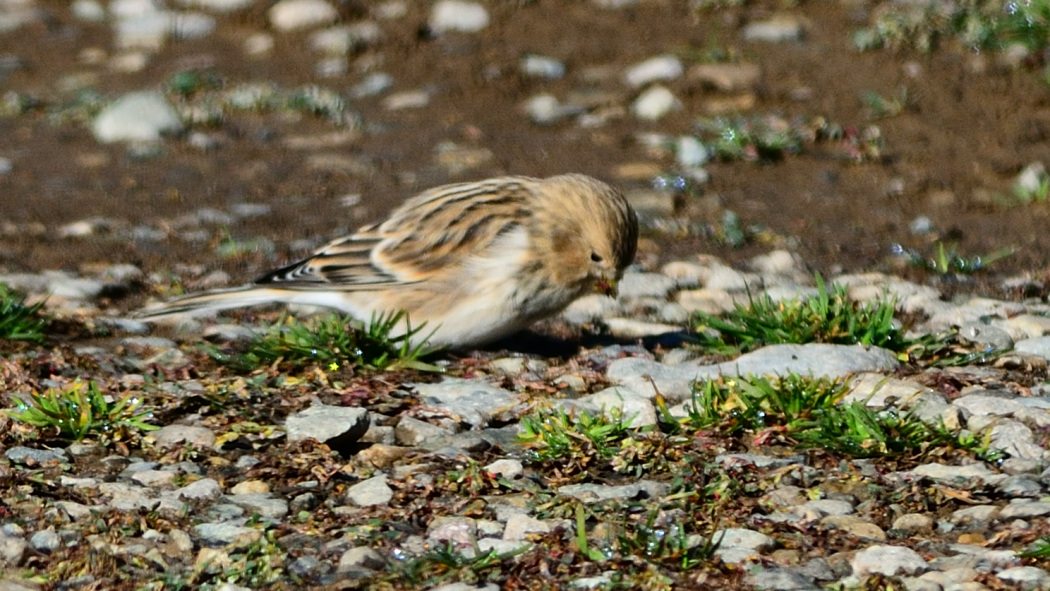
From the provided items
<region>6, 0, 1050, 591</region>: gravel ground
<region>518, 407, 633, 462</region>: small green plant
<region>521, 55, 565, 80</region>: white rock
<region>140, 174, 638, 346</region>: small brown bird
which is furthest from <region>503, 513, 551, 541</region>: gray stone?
<region>521, 55, 565, 80</region>: white rock

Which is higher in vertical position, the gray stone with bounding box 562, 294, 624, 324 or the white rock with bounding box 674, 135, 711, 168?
the white rock with bounding box 674, 135, 711, 168

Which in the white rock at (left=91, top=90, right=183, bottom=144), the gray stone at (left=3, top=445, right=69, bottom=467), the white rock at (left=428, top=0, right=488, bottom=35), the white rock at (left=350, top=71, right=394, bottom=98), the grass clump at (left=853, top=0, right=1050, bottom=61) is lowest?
the gray stone at (left=3, top=445, right=69, bottom=467)

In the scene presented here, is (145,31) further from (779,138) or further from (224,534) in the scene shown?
(224,534)

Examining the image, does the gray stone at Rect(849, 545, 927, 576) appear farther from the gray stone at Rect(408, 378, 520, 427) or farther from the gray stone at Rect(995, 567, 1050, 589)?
the gray stone at Rect(408, 378, 520, 427)

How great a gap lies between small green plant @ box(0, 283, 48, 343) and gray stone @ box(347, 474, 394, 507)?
206 cm

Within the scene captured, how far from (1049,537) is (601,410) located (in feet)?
5.42

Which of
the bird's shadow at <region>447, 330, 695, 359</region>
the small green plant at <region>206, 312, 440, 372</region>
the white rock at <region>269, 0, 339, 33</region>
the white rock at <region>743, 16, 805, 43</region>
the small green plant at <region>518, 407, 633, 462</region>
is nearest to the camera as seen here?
the small green plant at <region>518, 407, 633, 462</region>

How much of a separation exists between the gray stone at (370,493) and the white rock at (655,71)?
5.98 meters

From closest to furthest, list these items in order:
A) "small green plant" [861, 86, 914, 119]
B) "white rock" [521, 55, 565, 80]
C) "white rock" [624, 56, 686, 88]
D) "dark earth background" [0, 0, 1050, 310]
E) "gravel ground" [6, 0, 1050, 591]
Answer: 1. "gravel ground" [6, 0, 1050, 591]
2. "dark earth background" [0, 0, 1050, 310]
3. "small green plant" [861, 86, 914, 119]
4. "white rock" [624, 56, 686, 88]
5. "white rock" [521, 55, 565, 80]

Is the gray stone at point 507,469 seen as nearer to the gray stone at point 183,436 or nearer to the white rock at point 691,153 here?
the gray stone at point 183,436

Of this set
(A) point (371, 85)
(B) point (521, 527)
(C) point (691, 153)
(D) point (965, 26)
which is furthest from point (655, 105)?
(B) point (521, 527)

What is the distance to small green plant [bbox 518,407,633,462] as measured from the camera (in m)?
4.72

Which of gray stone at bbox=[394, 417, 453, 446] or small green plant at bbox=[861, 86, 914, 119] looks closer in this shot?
gray stone at bbox=[394, 417, 453, 446]

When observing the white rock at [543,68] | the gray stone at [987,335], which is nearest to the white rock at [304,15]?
the white rock at [543,68]
